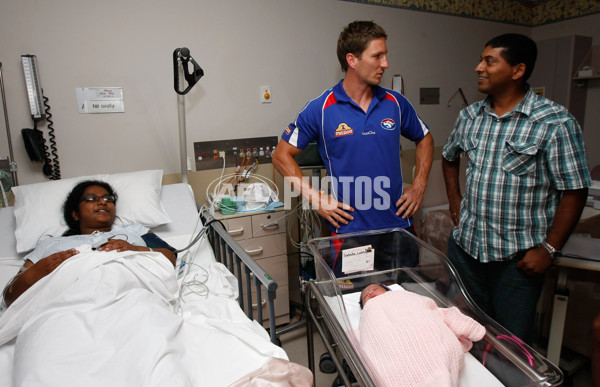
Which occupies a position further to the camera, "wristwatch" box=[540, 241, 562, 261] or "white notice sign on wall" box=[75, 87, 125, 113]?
"white notice sign on wall" box=[75, 87, 125, 113]

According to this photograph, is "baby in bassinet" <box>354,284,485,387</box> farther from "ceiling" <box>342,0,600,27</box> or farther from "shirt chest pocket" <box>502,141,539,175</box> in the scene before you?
"ceiling" <box>342,0,600,27</box>

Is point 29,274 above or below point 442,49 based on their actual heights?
below

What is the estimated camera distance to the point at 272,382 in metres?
0.91

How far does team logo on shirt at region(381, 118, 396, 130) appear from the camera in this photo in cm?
166

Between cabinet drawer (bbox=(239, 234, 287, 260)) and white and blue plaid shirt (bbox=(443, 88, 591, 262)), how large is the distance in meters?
1.16

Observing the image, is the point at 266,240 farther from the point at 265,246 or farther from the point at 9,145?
the point at 9,145

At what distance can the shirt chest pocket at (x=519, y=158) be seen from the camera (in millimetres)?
1362

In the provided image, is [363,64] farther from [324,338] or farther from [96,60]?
[96,60]

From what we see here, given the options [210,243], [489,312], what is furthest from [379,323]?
[210,243]

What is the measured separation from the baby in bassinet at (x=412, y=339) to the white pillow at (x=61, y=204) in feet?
4.36

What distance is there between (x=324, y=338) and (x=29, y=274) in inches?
45.6

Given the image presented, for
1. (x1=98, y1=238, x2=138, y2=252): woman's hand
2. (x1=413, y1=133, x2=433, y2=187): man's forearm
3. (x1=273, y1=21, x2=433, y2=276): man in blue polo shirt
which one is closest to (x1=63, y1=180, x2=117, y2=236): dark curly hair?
(x1=98, y1=238, x2=138, y2=252): woman's hand

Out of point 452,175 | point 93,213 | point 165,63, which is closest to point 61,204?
Answer: point 93,213

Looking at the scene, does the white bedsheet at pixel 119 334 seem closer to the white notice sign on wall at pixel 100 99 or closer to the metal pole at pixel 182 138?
the metal pole at pixel 182 138
